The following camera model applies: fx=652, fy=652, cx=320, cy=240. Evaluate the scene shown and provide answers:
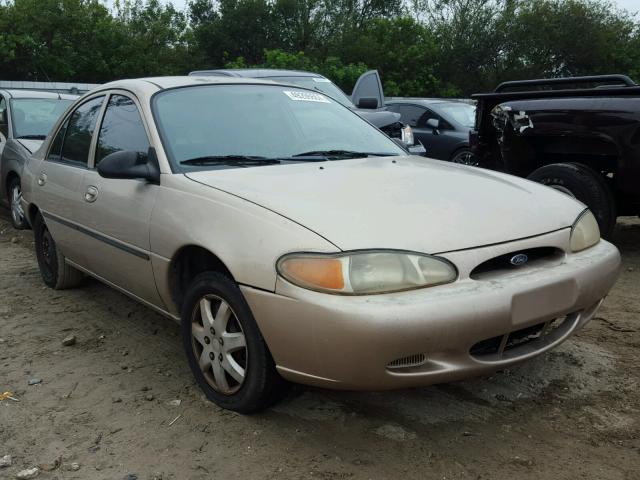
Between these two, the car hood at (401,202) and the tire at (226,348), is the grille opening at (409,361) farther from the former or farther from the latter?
the tire at (226,348)

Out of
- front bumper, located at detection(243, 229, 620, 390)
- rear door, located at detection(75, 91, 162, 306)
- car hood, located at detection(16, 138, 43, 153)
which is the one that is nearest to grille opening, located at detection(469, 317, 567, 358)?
front bumper, located at detection(243, 229, 620, 390)

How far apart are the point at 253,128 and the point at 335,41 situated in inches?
1473

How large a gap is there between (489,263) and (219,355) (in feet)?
3.99

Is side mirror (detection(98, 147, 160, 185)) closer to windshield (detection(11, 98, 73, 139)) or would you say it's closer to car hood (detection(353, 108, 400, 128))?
car hood (detection(353, 108, 400, 128))

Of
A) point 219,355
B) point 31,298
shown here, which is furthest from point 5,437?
point 31,298

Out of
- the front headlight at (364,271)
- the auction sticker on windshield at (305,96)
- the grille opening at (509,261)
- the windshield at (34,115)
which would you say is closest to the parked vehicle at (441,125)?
the windshield at (34,115)

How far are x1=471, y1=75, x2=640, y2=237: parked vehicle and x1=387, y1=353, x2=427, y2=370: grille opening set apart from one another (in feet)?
10.4

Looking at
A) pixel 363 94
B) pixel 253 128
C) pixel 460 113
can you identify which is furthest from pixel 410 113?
pixel 253 128

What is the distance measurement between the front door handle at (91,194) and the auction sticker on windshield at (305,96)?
124 centimetres

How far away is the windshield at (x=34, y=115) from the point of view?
759 centimetres

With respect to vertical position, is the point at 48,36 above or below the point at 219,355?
above

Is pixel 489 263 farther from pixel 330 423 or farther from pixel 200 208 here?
pixel 200 208

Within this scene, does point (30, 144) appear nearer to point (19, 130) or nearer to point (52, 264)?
point (19, 130)

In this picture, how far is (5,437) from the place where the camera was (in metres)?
2.76
